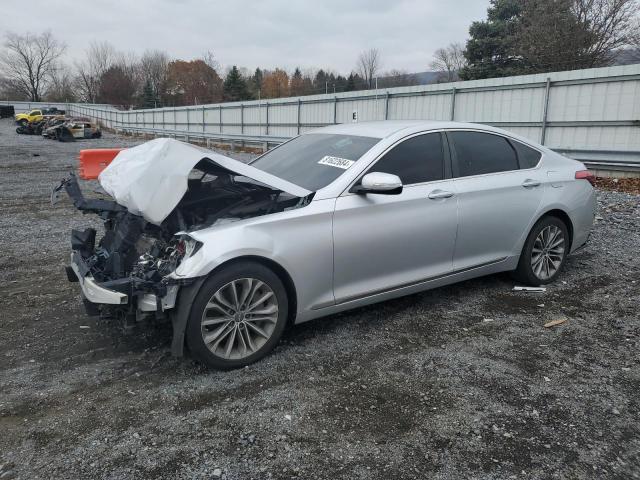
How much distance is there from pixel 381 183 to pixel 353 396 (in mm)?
1478

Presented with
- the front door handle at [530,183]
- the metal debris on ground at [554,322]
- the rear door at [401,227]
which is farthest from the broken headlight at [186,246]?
the front door handle at [530,183]

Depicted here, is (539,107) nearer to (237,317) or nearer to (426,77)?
(237,317)

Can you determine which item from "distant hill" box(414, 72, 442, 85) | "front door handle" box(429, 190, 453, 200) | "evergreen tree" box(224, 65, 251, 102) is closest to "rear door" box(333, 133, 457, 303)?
"front door handle" box(429, 190, 453, 200)

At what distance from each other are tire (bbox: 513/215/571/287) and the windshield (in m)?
1.98

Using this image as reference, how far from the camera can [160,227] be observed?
3.73 m

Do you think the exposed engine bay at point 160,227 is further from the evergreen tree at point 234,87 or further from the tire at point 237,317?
the evergreen tree at point 234,87

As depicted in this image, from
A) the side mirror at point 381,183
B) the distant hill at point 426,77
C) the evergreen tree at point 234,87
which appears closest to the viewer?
the side mirror at point 381,183

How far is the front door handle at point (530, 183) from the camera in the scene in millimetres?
4801

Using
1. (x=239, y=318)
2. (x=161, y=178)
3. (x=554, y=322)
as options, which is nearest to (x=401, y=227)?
(x=239, y=318)

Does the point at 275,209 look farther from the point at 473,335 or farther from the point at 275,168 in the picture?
the point at 473,335

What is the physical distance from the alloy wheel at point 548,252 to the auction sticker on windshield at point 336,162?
2.21m

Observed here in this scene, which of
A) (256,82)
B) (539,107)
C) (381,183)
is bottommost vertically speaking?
(381,183)

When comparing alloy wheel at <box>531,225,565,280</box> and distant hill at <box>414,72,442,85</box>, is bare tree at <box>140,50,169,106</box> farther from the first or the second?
alloy wheel at <box>531,225,565,280</box>

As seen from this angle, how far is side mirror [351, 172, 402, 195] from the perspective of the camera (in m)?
3.62
